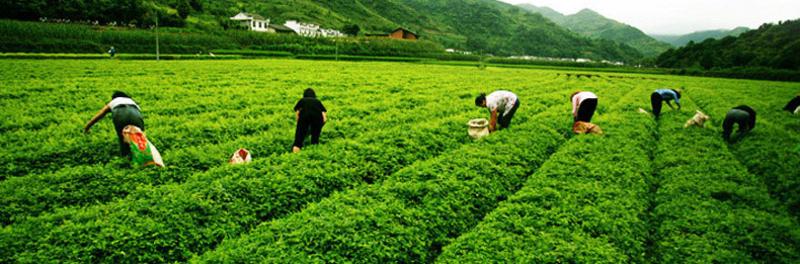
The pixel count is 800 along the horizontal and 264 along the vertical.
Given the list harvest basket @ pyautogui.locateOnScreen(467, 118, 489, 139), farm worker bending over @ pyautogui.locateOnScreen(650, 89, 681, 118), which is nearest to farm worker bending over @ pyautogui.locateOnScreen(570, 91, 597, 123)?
A: harvest basket @ pyautogui.locateOnScreen(467, 118, 489, 139)

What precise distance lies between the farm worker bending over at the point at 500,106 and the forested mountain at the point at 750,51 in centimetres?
9338

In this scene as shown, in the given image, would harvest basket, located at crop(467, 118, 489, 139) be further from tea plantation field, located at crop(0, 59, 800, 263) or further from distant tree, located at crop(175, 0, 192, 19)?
distant tree, located at crop(175, 0, 192, 19)

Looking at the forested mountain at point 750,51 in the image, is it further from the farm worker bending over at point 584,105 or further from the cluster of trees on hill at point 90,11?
the cluster of trees on hill at point 90,11

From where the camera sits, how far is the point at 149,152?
8680 mm

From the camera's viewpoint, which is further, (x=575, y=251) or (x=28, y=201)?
(x=28, y=201)

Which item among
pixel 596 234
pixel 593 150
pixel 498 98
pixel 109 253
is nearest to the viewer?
pixel 109 253

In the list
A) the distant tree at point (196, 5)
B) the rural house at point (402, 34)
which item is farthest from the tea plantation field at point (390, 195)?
the distant tree at point (196, 5)

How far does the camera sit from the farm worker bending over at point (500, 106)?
12.8 metres

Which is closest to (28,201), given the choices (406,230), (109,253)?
(109,253)

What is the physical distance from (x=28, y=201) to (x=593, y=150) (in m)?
12.8

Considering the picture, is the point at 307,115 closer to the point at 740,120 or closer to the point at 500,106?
the point at 500,106

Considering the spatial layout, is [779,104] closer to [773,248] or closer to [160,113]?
[773,248]

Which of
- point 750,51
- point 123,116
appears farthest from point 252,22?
point 750,51

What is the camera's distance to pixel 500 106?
1315 cm
